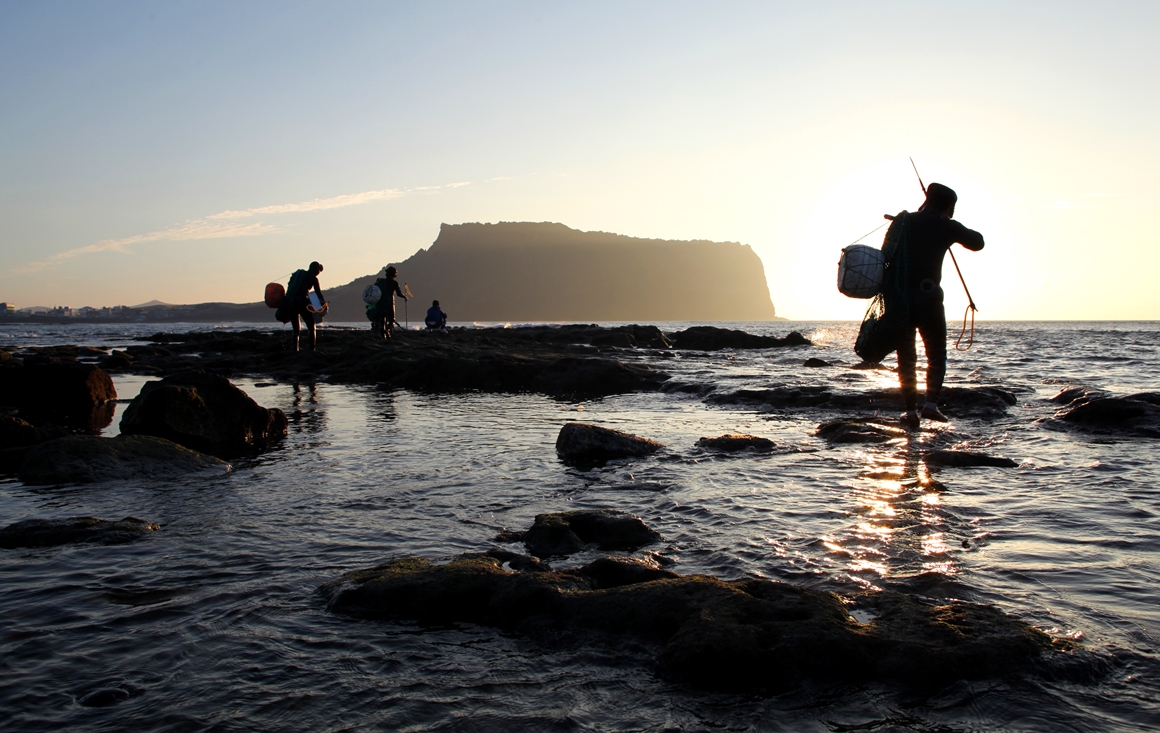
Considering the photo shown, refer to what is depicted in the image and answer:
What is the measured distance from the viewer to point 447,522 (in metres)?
4.76

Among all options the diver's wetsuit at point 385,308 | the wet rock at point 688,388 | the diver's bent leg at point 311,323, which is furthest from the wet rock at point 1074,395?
the diver's wetsuit at point 385,308

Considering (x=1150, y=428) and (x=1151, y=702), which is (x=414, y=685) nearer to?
(x=1151, y=702)

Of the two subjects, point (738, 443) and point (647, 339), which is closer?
point (738, 443)

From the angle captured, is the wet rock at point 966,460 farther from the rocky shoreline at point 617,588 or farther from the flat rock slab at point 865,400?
the flat rock slab at point 865,400

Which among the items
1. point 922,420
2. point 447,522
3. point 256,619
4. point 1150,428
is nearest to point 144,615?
point 256,619

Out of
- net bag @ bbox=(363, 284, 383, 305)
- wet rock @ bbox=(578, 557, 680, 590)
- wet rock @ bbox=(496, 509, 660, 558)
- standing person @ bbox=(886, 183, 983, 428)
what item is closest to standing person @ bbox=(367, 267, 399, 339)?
net bag @ bbox=(363, 284, 383, 305)

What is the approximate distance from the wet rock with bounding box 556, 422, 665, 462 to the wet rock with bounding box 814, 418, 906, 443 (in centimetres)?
222

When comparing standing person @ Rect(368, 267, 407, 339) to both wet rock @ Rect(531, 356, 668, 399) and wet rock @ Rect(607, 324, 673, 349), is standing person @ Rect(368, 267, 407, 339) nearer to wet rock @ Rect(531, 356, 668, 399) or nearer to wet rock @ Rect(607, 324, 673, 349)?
wet rock @ Rect(531, 356, 668, 399)

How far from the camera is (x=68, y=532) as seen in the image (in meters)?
4.23

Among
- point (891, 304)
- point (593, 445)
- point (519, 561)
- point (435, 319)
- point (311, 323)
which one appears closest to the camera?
point (519, 561)

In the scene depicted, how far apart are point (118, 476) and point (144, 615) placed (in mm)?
3296

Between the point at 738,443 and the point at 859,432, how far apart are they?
157 cm

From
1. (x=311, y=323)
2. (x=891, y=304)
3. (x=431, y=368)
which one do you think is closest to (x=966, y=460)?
(x=891, y=304)

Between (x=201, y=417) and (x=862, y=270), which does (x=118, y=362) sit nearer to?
(x=201, y=417)
